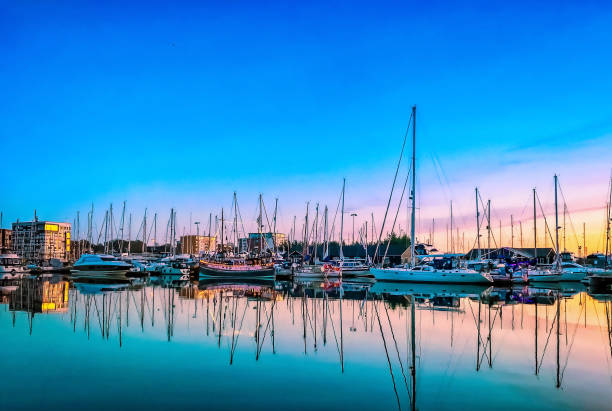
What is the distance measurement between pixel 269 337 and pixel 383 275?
39.7 meters

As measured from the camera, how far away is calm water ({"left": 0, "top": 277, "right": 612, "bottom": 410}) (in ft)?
32.7

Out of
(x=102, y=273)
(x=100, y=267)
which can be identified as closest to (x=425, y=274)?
(x=102, y=273)

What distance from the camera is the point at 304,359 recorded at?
13938mm

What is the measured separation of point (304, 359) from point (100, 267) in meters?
61.7

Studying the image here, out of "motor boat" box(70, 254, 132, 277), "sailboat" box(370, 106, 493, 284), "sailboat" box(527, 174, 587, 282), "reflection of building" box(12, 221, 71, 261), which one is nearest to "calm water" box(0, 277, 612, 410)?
"sailboat" box(370, 106, 493, 284)

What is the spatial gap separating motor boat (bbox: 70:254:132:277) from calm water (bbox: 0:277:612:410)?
140 ft

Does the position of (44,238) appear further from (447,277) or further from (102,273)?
(447,277)

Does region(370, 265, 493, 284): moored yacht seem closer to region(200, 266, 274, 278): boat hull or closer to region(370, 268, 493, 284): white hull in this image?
region(370, 268, 493, 284): white hull

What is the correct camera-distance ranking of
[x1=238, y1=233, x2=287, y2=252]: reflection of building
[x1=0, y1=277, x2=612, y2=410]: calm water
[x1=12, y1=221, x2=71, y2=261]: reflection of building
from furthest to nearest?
1. [x1=12, y1=221, x2=71, y2=261]: reflection of building
2. [x1=238, y1=233, x2=287, y2=252]: reflection of building
3. [x1=0, y1=277, x2=612, y2=410]: calm water

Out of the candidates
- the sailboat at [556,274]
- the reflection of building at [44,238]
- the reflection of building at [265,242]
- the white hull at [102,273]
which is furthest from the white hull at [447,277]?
the reflection of building at [44,238]

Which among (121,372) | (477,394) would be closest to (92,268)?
(121,372)

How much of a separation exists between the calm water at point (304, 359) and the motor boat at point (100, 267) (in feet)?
140

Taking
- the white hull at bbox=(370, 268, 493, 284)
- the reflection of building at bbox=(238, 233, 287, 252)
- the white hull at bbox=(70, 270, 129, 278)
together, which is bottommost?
the white hull at bbox=(70, 270, 129, 278)

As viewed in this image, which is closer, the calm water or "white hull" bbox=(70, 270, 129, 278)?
the calm water
